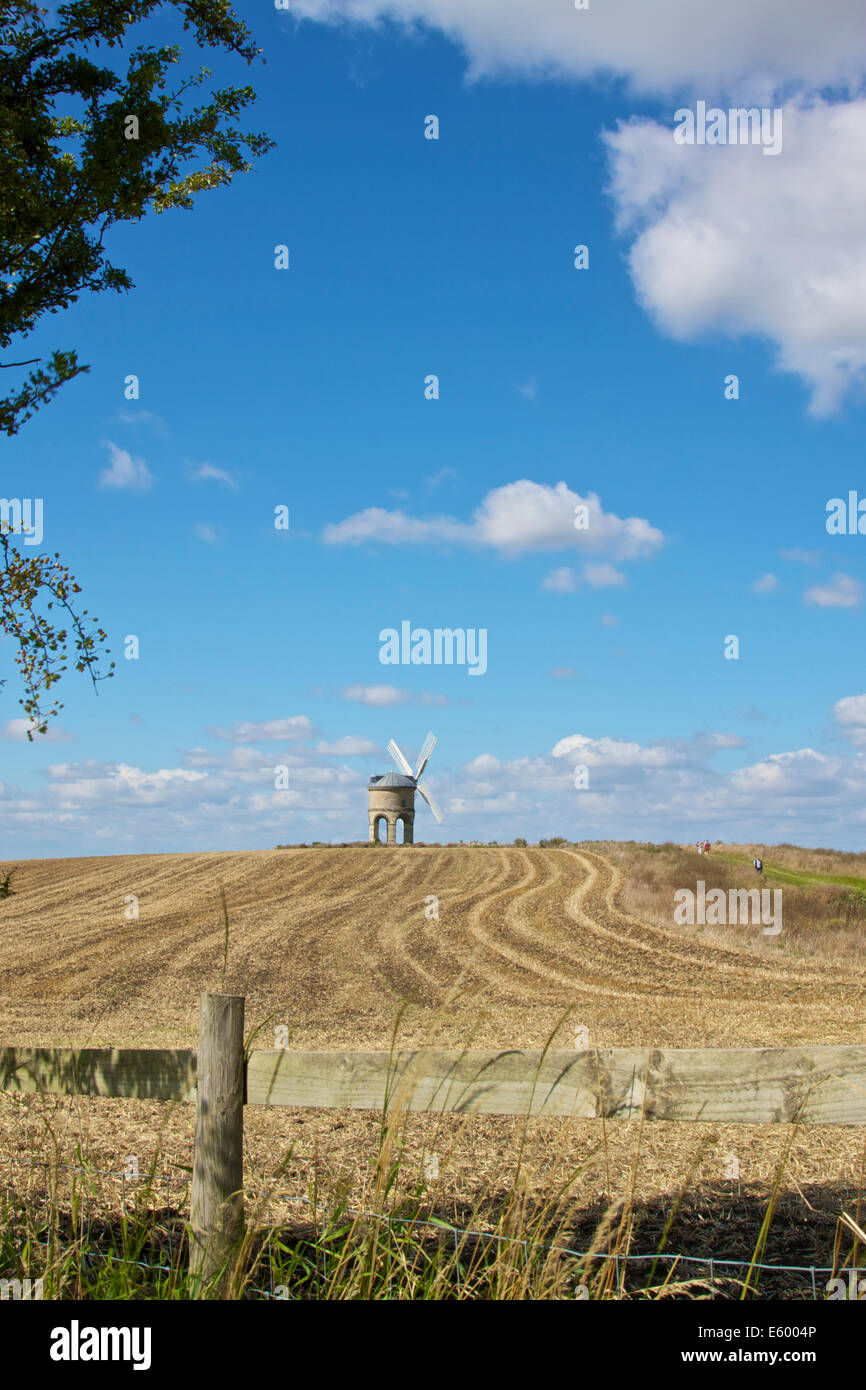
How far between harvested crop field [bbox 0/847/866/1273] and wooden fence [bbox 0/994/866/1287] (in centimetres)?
26

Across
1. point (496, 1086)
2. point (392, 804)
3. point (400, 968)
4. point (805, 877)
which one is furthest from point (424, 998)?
point (392, 804)

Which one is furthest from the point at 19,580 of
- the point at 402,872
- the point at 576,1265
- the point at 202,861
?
the point at 202,861

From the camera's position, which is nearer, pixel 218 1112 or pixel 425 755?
pixel 218 1112

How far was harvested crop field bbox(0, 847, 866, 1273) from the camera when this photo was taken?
758 centimetres

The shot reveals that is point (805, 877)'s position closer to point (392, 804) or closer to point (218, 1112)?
point (392, 804)

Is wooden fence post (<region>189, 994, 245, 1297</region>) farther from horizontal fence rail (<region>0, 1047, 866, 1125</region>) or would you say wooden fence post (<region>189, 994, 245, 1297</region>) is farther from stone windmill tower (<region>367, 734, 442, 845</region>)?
stone windmill tower (<region>367, 734, 442, 845</region>)

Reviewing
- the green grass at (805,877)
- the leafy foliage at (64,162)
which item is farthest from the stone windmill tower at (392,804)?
the leafy foliage at (64,162)

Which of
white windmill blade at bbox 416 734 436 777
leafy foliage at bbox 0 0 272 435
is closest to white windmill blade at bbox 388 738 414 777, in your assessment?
white windmill blade at bbox 416 734 436 777

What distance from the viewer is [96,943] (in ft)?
77.4

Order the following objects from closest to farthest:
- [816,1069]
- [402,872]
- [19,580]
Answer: [816,1069] < [19,580] < [402,872]

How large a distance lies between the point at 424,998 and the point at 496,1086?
521 inches

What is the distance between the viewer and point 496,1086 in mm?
4180
